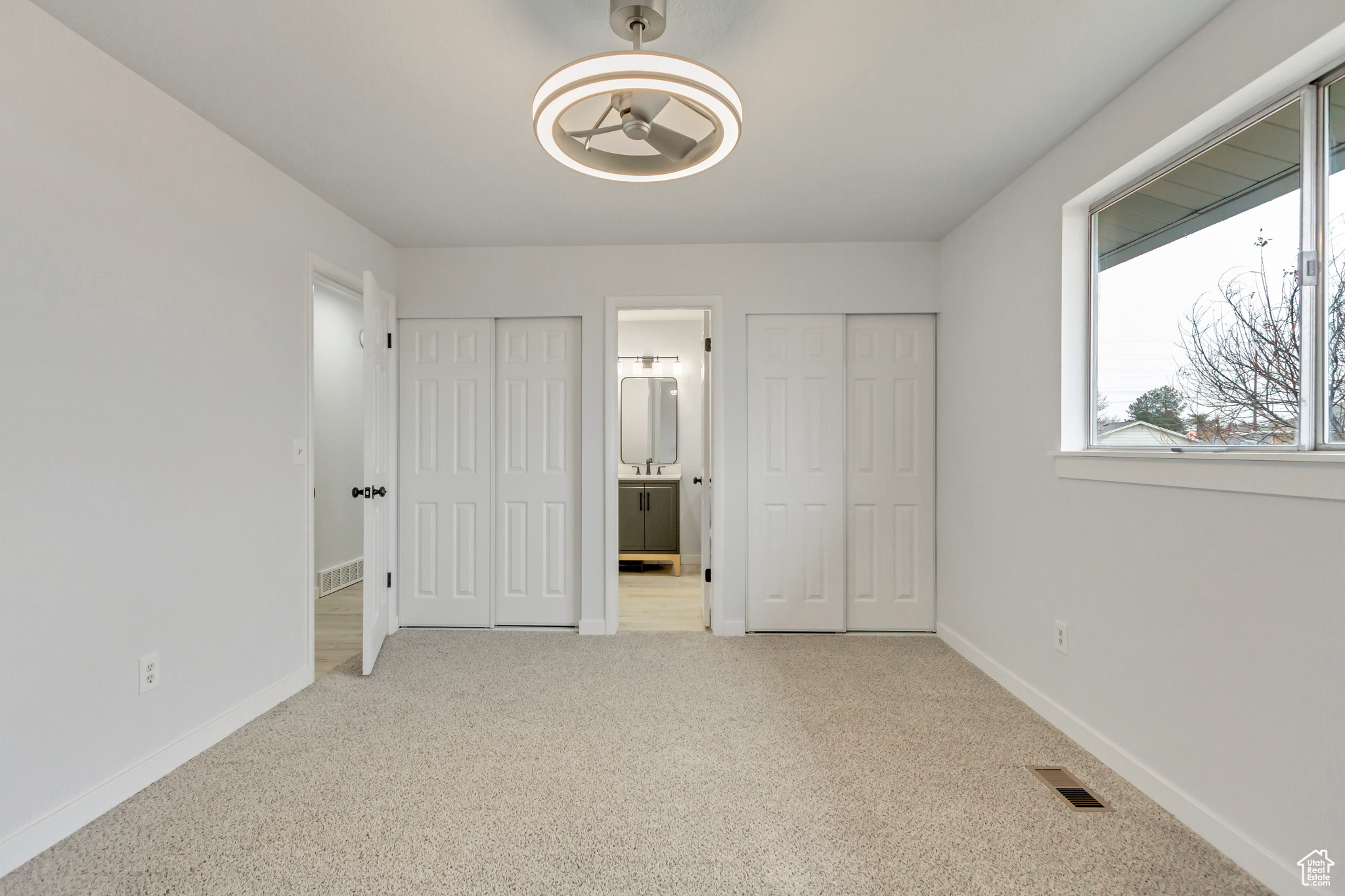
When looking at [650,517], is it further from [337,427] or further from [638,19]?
[638,19]

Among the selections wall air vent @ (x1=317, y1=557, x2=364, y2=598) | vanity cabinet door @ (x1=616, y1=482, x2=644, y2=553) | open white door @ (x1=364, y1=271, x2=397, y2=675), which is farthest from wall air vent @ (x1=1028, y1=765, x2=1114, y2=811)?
wall air vent @ (x1=317, y1=557, x2=364, y2=598)

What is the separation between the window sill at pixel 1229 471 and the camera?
147 centimetres

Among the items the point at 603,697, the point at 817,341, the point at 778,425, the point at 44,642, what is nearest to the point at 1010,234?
the point at 817,341

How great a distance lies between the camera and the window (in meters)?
1.59

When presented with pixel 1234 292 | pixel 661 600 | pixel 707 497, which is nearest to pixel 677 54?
pixel 1234 292

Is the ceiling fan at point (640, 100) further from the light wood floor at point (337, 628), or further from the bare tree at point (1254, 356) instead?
the light wood floor at point (337, 628)

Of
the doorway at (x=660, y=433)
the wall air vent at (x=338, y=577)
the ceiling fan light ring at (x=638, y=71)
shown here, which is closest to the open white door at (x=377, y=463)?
the wall air vent at (x=338, y=577)

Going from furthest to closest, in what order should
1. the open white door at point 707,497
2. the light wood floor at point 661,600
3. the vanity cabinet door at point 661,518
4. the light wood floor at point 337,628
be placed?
the vanity cabinet door at point 661,518, the light wood floor at point 661,600, the open white door at point 707,497, the light wood floor at point 337,628

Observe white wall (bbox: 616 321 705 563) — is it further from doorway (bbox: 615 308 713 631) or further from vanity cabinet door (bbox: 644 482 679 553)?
vanity cabinet door (bbox: 644 482 679 553)

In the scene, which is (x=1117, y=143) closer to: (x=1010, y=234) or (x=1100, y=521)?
(x=1010, y=234)

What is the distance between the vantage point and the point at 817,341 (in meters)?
3.80

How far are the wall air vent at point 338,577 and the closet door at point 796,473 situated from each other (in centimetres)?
305

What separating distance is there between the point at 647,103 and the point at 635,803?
205 centimetres

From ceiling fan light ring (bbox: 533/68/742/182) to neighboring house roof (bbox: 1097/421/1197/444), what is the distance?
5.41 feet
